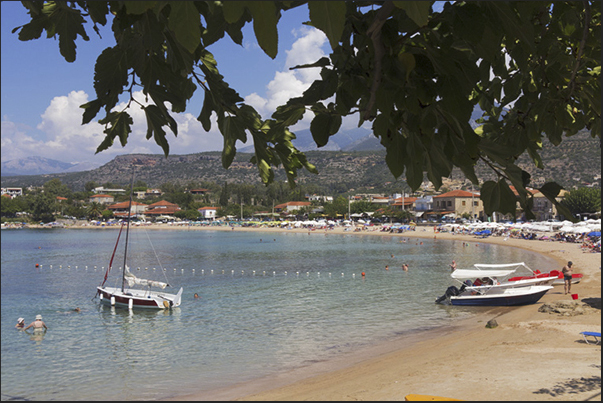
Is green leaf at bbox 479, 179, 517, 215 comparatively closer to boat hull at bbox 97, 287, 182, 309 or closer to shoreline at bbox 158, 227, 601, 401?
shoreline at bbox 158, 227, 601, 401

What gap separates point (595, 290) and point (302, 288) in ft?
49.3

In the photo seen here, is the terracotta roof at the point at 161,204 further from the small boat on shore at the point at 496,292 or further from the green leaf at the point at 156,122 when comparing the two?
the green leaf at the point at 156,122

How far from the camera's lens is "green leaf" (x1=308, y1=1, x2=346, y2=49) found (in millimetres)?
816

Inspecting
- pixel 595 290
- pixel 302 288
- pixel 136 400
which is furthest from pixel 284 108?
pixel 302 288

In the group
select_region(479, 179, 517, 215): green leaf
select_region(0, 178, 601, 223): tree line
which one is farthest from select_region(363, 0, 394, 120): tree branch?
select_region(0, 178, 601, 223): tree line

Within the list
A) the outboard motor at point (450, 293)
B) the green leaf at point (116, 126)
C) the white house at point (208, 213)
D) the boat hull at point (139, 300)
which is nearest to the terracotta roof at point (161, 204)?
the white house at point (208, 213)

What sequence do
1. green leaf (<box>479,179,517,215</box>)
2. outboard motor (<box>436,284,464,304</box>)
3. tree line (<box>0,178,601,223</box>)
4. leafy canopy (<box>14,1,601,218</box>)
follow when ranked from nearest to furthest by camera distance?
leafy canopy (<box>14,1,601,218</box>)
green leaf (<box>479,179,517,215</box>)
outboard motor (<box>436,284,464,304</box>)
tree line (<box>0,178,601,223</box>)

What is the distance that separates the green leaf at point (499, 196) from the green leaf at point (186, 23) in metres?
0.93

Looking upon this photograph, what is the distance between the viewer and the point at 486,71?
1929 millimetres

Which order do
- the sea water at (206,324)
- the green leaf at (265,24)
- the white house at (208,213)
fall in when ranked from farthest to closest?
the white house at (208,213) → the sea water at (206,324) → the green leaf at (265,24)

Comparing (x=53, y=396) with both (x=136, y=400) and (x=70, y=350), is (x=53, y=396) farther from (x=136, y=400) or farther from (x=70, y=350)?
(x=70, y=350)

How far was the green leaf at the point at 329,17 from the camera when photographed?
2.68 feet

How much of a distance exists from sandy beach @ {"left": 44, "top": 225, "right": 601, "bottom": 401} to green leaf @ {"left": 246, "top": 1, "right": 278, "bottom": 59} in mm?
10399

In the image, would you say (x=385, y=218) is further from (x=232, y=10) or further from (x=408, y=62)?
(x=232, y=10)
